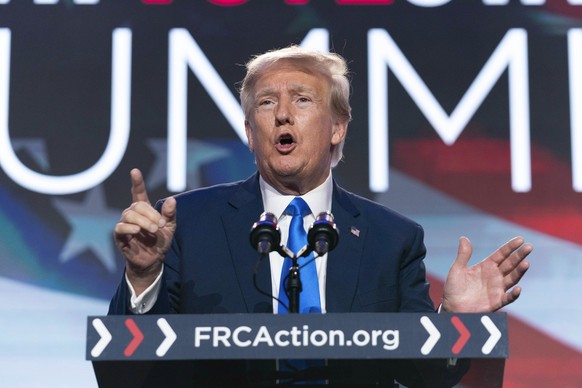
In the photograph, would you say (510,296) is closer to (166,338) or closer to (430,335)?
(430,335)

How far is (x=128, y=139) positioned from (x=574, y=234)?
1.77 m

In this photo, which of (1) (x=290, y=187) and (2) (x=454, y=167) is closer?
(1) (x=290, y=187)

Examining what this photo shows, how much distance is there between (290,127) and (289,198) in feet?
0.60

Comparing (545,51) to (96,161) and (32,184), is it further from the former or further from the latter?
(32,184)

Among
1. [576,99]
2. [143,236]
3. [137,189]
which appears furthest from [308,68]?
[576,99]

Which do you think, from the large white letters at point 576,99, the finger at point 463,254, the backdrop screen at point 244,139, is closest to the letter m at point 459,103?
the backdrop screen at point 244,139

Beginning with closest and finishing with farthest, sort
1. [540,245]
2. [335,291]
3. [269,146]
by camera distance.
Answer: [335,291] → [269,146] → [540,245]

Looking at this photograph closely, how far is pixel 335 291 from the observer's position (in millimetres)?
2246

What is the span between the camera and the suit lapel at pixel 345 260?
224 centimetres

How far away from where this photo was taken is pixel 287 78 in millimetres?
2498

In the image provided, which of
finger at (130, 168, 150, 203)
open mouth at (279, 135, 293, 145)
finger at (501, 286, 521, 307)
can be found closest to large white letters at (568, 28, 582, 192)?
open mouth at (279, 135, 293, 145)

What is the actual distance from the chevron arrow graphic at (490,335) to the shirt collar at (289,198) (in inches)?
34.0

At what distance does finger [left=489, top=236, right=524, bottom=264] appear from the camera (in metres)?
2.08

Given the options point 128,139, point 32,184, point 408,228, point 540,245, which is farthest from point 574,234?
point 32,184
